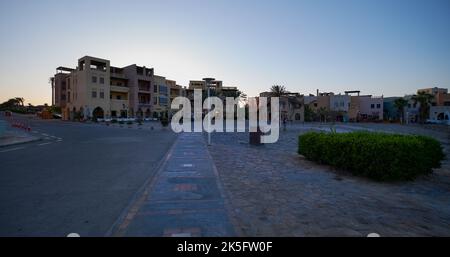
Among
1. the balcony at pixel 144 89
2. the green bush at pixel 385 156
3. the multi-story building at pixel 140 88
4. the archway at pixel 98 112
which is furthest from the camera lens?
the balcony at pixel 144 89

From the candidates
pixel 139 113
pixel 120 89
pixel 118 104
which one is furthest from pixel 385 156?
pixel 139 113

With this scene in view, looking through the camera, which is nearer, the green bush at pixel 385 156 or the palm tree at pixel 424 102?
the green bush at pixel 385 156

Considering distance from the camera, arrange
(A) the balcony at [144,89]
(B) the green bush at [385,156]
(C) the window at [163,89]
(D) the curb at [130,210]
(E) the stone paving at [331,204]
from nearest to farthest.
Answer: (D) the curb at [130,210] < (E) the stone paving at [331,204] < (B) the green bush at [385,156] < (A) the balcony at [144,89] < (C) the window at [163,89]

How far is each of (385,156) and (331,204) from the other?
10.7ft

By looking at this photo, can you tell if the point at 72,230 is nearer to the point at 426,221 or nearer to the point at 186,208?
the point at 186,208

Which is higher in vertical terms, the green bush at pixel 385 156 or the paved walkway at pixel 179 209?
the green bush at pixel 385 156

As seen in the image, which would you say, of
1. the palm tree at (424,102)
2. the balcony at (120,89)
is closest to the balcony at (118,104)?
the balcony at (120,89)

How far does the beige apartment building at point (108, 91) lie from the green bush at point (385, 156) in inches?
2182

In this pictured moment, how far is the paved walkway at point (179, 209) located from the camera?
14.7ft

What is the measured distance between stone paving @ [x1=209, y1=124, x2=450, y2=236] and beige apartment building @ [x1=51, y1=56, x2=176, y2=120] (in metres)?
54.2

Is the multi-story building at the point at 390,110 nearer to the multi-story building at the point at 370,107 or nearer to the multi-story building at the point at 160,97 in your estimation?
the multi-story building at the point at 370,107

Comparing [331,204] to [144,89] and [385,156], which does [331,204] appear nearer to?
[385,156]

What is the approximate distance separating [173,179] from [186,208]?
2701 mm
